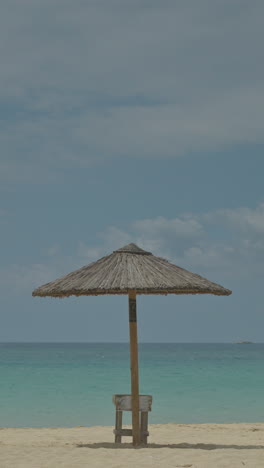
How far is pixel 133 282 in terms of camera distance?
8.84 m

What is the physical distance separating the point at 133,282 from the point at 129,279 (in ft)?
0.32

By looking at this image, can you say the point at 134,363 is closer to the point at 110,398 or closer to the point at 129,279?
the point at 129,279

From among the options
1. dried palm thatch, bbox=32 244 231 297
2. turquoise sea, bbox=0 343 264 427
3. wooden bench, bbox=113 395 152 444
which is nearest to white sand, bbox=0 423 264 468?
wooden bench, bbox=113 395 152 444

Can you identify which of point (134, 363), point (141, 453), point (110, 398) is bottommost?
point (141, 453)

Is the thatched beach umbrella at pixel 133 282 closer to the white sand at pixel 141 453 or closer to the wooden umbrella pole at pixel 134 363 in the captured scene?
the wooden umbrella pole at pixel 134 363

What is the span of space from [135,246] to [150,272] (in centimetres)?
78

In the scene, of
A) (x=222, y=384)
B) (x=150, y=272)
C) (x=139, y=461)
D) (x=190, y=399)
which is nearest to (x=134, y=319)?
(x=150, y=272)

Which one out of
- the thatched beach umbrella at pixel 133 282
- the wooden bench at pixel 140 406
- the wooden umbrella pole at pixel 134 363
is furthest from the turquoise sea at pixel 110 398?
the thatched beach umbrella at pixel 133 282

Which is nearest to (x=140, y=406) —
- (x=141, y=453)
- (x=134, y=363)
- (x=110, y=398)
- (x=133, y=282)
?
(x=134, y=363)

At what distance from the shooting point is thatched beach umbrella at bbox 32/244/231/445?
8820 mm

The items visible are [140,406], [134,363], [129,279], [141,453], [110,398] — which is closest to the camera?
[141,453]

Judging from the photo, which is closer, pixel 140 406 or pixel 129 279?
pixel 129 279

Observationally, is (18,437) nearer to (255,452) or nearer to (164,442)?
(164,442)

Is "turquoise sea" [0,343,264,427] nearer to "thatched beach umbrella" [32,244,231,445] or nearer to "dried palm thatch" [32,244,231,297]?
"thatched beach umbrella" [32,244,231,445]
